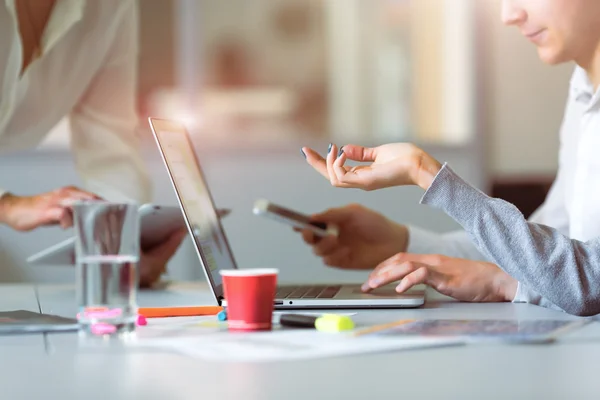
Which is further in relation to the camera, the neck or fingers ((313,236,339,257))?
fingers ((313,236,339,257))

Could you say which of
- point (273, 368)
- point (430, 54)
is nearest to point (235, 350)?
point (273, 368)

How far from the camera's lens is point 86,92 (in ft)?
6.79

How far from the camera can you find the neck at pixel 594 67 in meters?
1.41

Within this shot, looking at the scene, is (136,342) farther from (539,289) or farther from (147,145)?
(147,145)

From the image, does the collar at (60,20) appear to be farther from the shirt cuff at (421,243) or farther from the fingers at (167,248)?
the shirt cuff at (421,243)

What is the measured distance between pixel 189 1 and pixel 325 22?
253 cm

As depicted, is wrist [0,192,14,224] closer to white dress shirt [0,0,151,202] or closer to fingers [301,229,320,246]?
white dress shirt [0,0,151,202]

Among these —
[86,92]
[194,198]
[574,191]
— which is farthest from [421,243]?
[86,92]

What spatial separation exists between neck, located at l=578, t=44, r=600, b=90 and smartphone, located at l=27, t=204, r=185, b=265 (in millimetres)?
786

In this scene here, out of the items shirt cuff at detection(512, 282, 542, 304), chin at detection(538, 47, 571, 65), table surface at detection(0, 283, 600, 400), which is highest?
chin at detection(538, 47, 571, 65)

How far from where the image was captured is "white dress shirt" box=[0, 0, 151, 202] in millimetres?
1964

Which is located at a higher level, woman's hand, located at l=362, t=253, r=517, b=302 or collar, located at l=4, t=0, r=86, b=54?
collar, located at l=4, t=0, r=86, b=54

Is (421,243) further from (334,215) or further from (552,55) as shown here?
(552,55)

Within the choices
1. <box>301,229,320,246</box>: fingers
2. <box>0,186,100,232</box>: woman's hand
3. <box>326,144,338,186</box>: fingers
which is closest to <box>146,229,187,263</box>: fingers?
<box>0,186,100,232</box>: woman's hand
